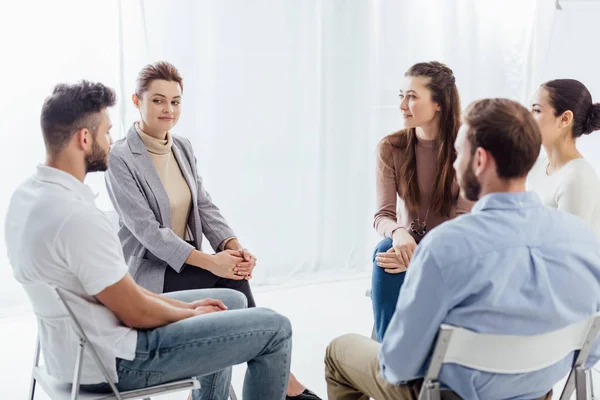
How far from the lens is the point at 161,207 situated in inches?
108

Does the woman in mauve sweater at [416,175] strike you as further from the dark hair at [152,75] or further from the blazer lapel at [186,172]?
the dark hair at [152,75]

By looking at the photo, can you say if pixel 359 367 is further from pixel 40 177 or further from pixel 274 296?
pixel 274 296

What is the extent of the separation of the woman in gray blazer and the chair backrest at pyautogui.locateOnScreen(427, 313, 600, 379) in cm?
126

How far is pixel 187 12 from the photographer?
416 centimetres

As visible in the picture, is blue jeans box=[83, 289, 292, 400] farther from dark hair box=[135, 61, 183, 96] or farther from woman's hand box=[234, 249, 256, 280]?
dark hair box=[135, 61, 183, 96]

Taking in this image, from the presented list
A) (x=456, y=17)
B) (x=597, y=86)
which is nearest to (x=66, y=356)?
(x=456, y=17)

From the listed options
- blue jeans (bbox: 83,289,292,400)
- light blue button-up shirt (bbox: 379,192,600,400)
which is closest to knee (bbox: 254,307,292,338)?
blue jeans (bbox: 83,289,292,400)

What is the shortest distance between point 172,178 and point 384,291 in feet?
3.04

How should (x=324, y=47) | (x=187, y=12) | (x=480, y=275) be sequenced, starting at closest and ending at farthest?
(x=480, y=275), (x=187, y=12), (x=324, y=47)

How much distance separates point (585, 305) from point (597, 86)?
3.70m

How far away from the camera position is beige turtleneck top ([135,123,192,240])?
2801 millimetres

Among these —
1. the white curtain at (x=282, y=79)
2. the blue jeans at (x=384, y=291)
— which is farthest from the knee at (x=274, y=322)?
the white curtain at (x=282, y=79)

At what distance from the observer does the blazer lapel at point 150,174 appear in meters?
2.74

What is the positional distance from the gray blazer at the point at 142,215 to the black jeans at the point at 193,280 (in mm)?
36
